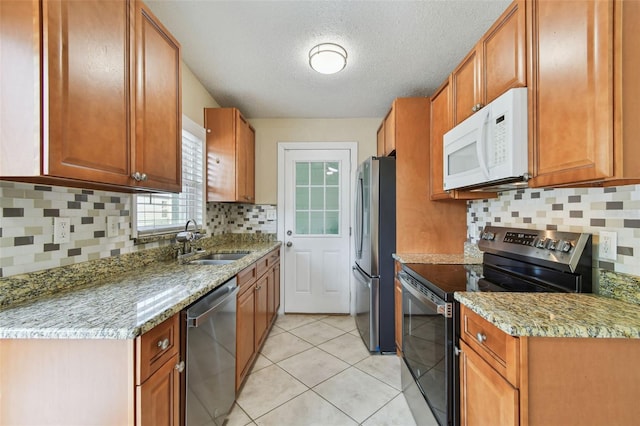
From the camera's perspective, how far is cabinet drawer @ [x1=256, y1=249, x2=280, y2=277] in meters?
2.21

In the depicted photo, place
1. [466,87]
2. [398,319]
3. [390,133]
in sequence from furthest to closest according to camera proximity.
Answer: [390,133] < [398,319] < [466,87]

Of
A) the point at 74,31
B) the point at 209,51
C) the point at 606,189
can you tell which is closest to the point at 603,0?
the point at 606,189

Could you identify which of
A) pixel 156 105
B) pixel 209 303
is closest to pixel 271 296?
pixel 209 303

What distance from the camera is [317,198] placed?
10.5ft

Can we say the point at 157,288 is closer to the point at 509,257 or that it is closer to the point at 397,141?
the point at 509,257

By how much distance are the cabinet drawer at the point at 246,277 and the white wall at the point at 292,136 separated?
133cm

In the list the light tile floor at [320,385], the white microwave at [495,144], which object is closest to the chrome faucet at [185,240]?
the light tile floor at [320,385]

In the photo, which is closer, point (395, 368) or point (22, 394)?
point (22, 394)

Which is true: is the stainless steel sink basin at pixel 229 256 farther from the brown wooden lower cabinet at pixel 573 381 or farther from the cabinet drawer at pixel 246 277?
the brown wooden lower cabinet at pixel 573 381

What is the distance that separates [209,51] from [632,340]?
2648mm

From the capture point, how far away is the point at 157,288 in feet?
3.87

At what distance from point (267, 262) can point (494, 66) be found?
2219 millimetres

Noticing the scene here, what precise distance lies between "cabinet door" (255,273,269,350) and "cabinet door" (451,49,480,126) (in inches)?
76.2

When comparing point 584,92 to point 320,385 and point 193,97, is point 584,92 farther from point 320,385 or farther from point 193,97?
point 193,97
